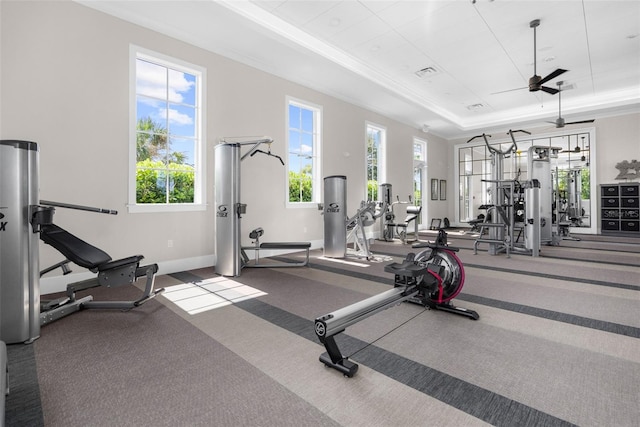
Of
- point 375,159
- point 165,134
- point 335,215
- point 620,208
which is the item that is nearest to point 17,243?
point 165,134

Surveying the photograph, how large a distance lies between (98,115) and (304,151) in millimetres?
3836

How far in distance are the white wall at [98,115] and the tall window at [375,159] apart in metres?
3.84

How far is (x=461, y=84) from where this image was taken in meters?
8.01

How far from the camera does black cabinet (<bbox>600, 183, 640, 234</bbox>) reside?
8.91m

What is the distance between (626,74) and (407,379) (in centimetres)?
964

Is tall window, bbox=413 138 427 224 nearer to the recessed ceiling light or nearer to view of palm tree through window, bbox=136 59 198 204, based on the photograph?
the recessed ceiling light

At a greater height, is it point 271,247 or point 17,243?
point 17,243

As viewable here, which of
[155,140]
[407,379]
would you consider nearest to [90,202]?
[155,140]

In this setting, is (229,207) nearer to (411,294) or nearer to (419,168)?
(411,294)

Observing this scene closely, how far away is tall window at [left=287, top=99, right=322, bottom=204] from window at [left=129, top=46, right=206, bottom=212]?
195cm

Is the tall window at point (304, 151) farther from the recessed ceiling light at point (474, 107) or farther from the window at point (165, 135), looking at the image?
the recessed ceiling light at point (474, 107)

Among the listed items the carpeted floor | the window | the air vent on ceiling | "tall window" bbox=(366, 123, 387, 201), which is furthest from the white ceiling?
the carpeted floor

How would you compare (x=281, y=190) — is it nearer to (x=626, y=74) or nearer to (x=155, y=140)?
(x=155, y=140)

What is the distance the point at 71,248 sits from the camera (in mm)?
2768
